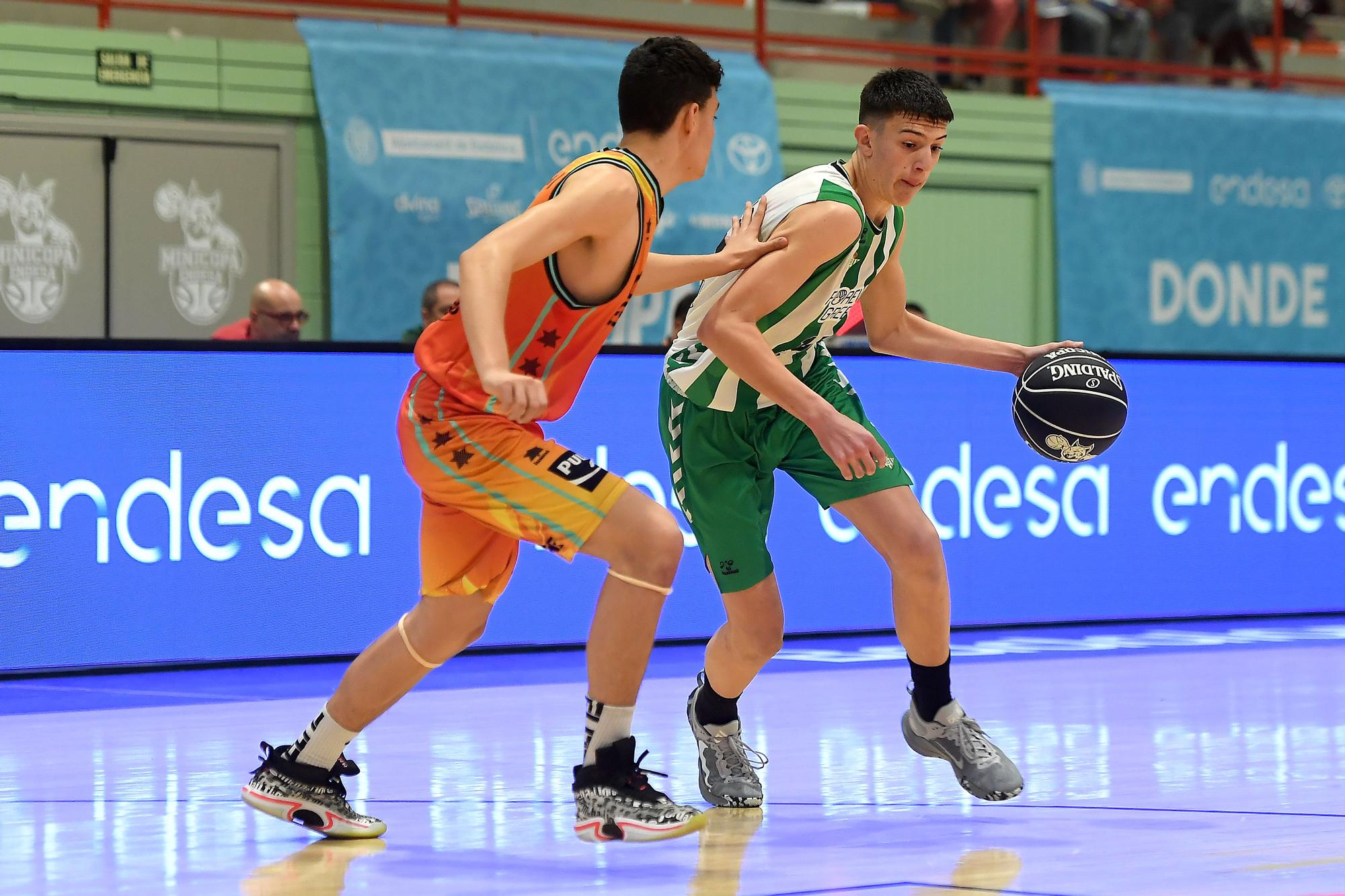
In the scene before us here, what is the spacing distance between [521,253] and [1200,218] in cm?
1251

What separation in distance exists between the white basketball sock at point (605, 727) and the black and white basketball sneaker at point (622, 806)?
1 cm

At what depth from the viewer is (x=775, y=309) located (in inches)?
189

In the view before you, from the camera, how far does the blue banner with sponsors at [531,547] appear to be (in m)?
7.32

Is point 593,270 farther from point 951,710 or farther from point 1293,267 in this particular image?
point 1293,267

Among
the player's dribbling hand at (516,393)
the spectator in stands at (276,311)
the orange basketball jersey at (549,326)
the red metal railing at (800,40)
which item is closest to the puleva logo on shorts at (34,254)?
the red metal railing at (800,40)

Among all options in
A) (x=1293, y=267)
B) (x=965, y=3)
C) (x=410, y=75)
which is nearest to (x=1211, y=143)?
(x=1293, y=267)

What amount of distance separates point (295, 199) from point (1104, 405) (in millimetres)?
8339

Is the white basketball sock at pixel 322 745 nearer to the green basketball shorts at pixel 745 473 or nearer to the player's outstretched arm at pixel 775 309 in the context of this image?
the green basketball shorts at pixel 745 473

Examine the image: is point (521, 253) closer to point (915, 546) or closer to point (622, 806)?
point (622, 806)

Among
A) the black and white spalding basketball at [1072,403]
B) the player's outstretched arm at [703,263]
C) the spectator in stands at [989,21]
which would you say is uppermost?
the spectator in stands at [989,21]

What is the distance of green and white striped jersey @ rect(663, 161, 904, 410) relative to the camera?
4820mm

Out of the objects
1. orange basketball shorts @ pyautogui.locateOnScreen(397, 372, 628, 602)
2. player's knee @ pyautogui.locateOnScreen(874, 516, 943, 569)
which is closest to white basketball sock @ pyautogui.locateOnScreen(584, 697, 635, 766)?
orange basketball shorts @ pyautogui.locateOnScreen(397, 372, 628, 602)

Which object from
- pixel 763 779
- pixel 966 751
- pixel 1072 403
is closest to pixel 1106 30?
pixel 1072 403

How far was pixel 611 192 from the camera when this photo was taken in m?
4.05
